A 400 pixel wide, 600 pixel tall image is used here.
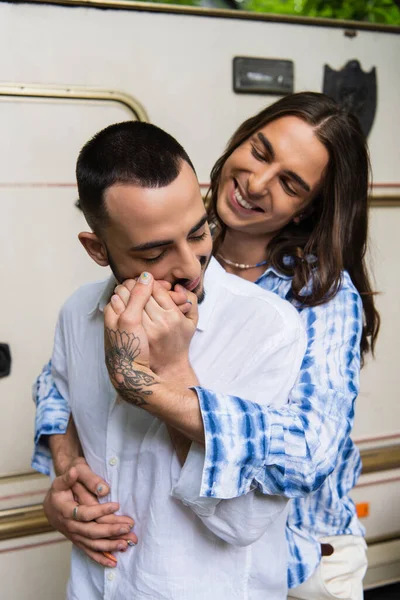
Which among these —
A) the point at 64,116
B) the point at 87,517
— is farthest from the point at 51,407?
the point at 64,116

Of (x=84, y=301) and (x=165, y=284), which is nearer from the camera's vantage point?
(x=165, y=284)

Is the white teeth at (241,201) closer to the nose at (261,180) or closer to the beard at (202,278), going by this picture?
the nose at (261,180)

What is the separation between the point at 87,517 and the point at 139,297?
44 centimetres

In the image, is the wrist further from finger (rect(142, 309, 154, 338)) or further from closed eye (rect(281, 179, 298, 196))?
closed eye (rect(281, 179, 298, 196))

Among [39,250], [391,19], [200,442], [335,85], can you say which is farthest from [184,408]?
[391,19]

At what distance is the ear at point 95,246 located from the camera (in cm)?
126

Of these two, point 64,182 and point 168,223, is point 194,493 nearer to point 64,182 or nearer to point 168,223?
point 168,223

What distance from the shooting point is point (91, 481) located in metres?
1.31

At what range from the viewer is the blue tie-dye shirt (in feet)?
3.58

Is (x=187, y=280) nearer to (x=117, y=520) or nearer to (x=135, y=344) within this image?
(x=135, y=344)

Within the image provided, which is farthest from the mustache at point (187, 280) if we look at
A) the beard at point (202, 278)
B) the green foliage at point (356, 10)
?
the green foliage at point (356, 10)

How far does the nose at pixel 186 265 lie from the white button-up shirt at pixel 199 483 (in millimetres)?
99

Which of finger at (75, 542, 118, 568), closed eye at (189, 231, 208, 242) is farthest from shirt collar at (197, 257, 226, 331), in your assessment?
finger at (75, 542, 118, 568)

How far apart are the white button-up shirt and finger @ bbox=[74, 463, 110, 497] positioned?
14mm
